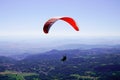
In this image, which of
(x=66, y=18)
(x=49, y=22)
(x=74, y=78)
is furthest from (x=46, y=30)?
(x=74, y=78)

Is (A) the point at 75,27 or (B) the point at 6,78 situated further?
(B) the point at 6,78

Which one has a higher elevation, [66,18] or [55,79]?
[66,18]

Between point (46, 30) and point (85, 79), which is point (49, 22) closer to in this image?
point (46, 30)

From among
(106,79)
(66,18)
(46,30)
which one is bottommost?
(106,79)

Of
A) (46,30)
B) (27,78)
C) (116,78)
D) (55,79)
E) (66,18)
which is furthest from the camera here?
(27,78)

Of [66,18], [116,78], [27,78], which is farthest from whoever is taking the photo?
[27,78]

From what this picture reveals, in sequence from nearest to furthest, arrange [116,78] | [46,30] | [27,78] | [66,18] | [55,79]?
1. [46,30]
2. [66,18]
3. [116,78]
4. [55,79]
5. [27,78]

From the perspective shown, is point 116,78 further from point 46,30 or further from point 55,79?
point 46,30

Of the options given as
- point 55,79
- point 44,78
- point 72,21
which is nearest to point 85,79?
point 55,79

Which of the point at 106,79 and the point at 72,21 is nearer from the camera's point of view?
the point at 72,21

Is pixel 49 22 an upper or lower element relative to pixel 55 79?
upper
